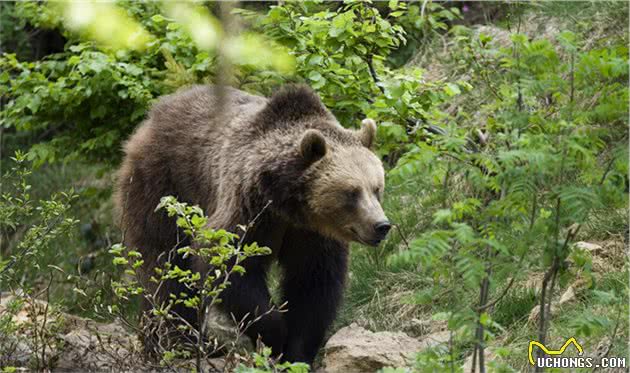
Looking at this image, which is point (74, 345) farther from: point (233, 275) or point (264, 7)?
point (264, 7)

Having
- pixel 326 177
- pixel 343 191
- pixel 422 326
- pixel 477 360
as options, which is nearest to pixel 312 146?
pixel 326 177

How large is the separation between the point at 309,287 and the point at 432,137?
1.37m

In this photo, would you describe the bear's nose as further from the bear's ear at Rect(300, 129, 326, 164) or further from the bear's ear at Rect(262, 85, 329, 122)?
the bear's ear at Rect(262, 85, 329, 122)

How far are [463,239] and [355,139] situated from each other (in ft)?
8.58

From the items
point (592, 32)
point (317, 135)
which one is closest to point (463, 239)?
point (317, 135)

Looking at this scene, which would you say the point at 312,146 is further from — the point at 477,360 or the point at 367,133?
the point at 477,360

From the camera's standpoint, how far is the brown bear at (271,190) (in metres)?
6.53

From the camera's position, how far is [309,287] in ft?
23.2

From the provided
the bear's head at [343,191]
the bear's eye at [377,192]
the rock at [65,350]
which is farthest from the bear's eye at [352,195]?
the rock at [65,350]

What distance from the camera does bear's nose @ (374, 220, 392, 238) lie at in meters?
6.27

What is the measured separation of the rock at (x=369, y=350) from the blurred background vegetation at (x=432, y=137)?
0.30m

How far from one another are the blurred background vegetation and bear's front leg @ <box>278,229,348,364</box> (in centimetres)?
64

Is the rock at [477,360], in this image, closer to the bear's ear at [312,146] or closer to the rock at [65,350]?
the bear's ear at [312,146]

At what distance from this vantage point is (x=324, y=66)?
7691 mm
